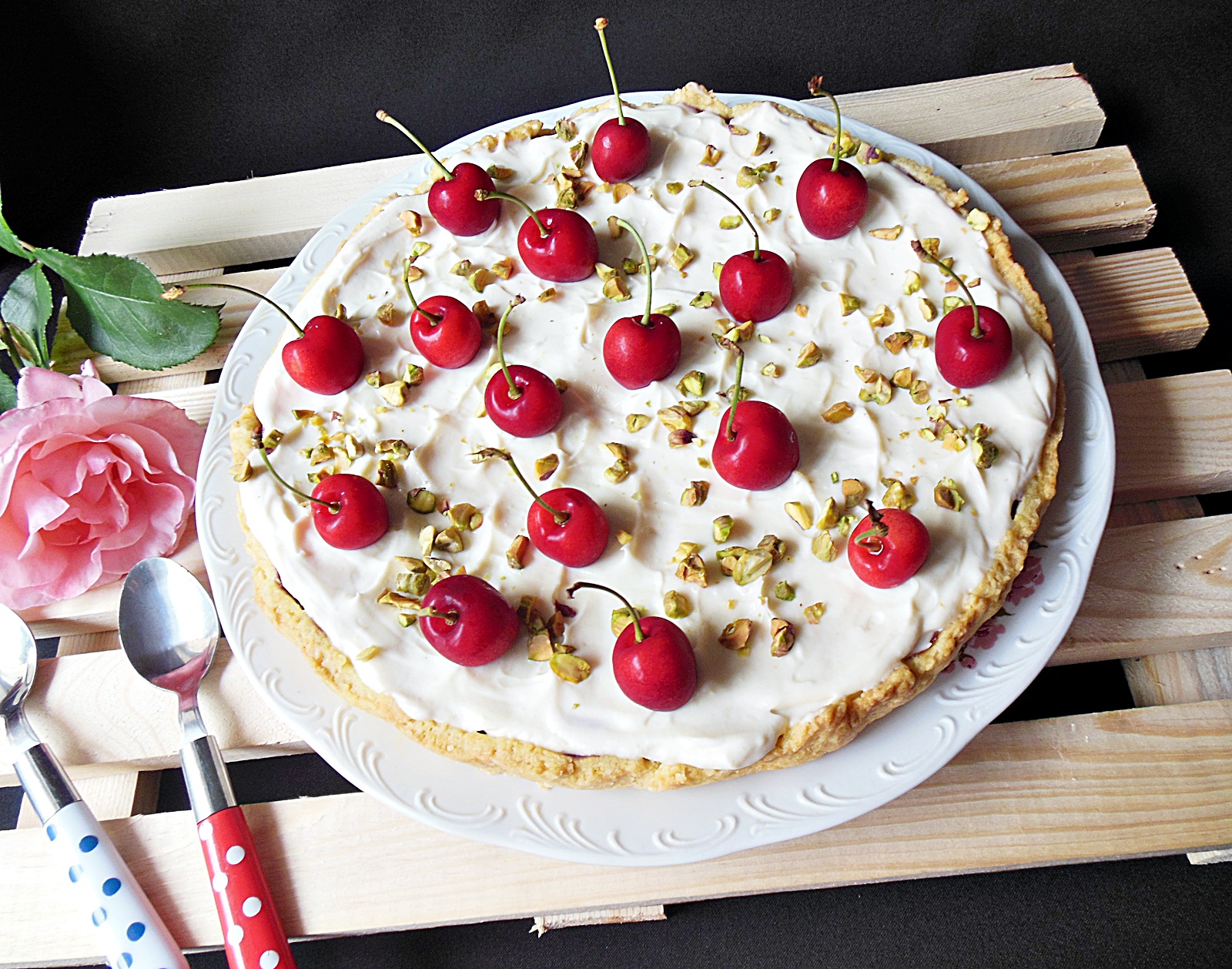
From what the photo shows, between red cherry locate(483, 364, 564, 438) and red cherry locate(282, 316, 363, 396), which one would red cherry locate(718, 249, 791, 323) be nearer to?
red cherry locate(483, 364, 564, 438)

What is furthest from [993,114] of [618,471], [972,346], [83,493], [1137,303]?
[83,493]

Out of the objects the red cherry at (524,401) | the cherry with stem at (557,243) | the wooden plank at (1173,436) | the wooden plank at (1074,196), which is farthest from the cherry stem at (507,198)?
the wooden plank at (1173,436)

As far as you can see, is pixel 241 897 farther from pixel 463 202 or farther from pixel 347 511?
pixel 463 202

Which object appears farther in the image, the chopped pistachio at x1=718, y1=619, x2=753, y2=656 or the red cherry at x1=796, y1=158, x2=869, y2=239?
the red cherry at x1=796, y1=158, x2=869, y2=239

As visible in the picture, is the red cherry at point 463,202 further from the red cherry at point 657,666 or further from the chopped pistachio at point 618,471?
the red cherry at point 657,666

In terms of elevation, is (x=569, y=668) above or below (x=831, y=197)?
below

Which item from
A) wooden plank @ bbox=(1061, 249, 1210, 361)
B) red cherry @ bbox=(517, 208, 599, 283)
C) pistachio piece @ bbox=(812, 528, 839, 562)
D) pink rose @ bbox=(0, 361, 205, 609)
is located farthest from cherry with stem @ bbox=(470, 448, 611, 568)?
wooden plank @ bbox=(1061, 249, 1210, 361)
